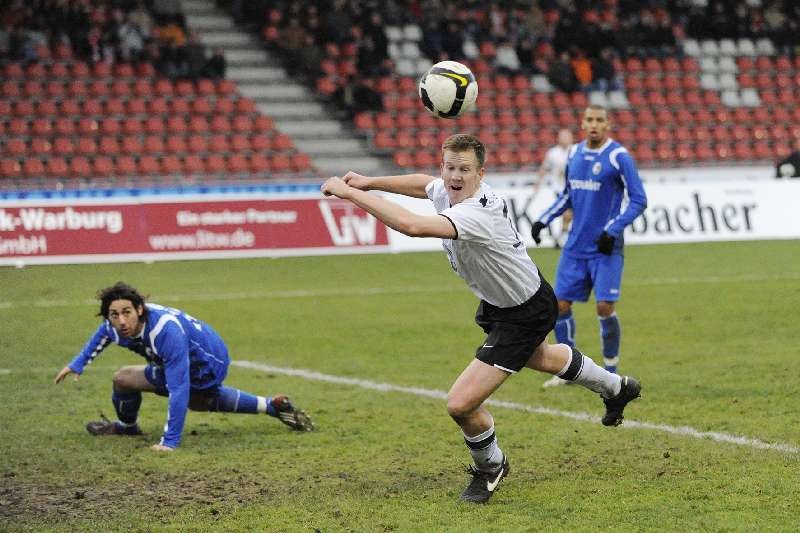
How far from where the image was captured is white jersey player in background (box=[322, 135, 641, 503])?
20.6 feet

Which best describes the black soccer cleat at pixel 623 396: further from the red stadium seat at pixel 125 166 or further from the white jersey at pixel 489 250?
the red stadium seat at pixel 125 166

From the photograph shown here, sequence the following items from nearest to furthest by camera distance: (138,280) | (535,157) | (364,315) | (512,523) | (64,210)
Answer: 1. (512,523)
2. (364,315)
3. (138,280)
4. (64,210)
5. (535,157)

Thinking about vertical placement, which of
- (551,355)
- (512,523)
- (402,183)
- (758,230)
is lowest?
(758,230)

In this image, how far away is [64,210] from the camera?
19.2 m

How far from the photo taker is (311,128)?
29609mm

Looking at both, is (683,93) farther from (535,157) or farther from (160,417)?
(160,417)

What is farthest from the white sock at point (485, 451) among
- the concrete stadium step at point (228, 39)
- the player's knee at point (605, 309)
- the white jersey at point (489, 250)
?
the concrete stadium step at point (228, 39)

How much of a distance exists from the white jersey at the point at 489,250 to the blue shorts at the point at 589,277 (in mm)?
3238

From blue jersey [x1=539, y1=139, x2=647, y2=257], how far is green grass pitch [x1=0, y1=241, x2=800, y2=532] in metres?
1.26

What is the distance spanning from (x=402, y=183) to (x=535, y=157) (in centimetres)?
2333

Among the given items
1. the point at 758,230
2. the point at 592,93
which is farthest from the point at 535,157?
the point at 758,230

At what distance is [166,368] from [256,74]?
76.1 feet

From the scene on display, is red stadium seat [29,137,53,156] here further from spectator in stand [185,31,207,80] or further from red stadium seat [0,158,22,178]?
spectator in stand [185,31,207,80]

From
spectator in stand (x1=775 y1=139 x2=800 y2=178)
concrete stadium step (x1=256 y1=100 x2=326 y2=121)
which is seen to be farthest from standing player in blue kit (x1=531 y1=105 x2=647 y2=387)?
concrete stadium step (x1=256 y1=100 x2=326 y2=121)
